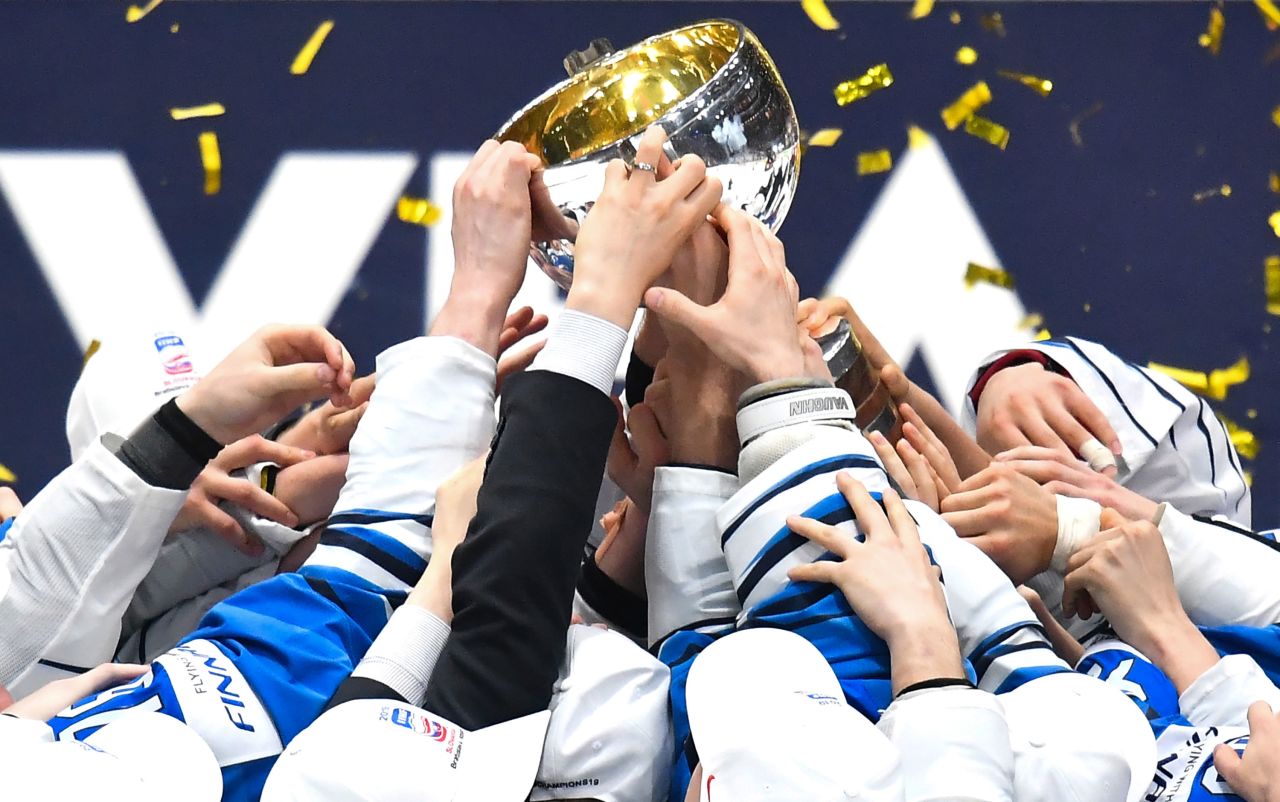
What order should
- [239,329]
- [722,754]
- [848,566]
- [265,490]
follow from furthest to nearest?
[239,329]
[265,490]
[848,566]
[722,754]

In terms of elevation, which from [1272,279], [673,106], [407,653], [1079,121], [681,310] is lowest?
[1272,279]

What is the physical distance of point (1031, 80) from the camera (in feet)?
5.81

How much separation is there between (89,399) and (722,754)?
803 mm

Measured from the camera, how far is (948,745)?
746 mm

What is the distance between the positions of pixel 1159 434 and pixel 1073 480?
0.68 ft

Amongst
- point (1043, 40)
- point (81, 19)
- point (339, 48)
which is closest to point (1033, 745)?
point (1043, 40)

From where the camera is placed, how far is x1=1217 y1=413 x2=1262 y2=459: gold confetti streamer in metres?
1.78

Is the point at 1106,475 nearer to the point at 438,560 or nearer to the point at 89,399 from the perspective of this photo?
the point at 438,560

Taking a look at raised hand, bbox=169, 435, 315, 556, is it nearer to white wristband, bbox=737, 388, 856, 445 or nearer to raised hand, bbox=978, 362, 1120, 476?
white wristband, bbox=737, 388, 856, 445

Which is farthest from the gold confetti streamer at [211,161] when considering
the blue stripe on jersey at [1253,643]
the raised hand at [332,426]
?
the blue stripe on jersey at [1253,643]

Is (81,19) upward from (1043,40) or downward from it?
upward

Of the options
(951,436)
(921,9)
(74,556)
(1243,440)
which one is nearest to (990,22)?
(921,9)

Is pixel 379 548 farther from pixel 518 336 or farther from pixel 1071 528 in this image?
pixel 1071 528

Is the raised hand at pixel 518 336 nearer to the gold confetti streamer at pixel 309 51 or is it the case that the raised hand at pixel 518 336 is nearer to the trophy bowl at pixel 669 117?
the trophy bowl at pixel 669 117
